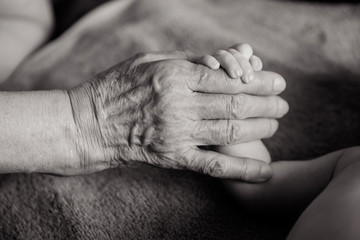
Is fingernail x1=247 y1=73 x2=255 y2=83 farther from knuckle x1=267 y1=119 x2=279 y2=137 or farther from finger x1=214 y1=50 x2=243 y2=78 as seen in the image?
knuckle x1=267 y1=119 x2=279 y2=137

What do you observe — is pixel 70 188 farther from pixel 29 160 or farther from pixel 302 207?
pixel 302 207

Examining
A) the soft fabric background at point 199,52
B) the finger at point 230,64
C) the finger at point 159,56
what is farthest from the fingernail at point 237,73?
the soft fabric background at point 199,52

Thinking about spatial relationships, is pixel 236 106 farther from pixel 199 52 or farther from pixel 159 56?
pixel 199 52

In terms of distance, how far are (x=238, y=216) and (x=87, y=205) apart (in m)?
0.31

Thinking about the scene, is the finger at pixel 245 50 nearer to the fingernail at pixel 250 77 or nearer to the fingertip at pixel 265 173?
the fingernail at pixel 250 77

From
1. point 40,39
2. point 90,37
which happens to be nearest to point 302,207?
point 90,37

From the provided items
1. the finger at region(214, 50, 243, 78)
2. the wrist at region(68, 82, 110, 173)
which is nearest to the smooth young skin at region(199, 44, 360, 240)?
the finger at region(214, 50, 243, 78)

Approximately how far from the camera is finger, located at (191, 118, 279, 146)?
87 centimetres

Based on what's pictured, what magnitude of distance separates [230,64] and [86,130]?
1.03ft

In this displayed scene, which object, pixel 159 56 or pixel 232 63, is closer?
pixel 232 63

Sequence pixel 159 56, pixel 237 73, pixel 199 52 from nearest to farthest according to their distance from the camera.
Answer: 1. pixel 237 73
2. pixel 159 56
3. pixel 199 52

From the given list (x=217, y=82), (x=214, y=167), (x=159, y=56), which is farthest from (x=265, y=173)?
(x=159, y=56)

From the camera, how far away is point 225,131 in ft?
2.89

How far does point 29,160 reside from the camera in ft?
2.67
